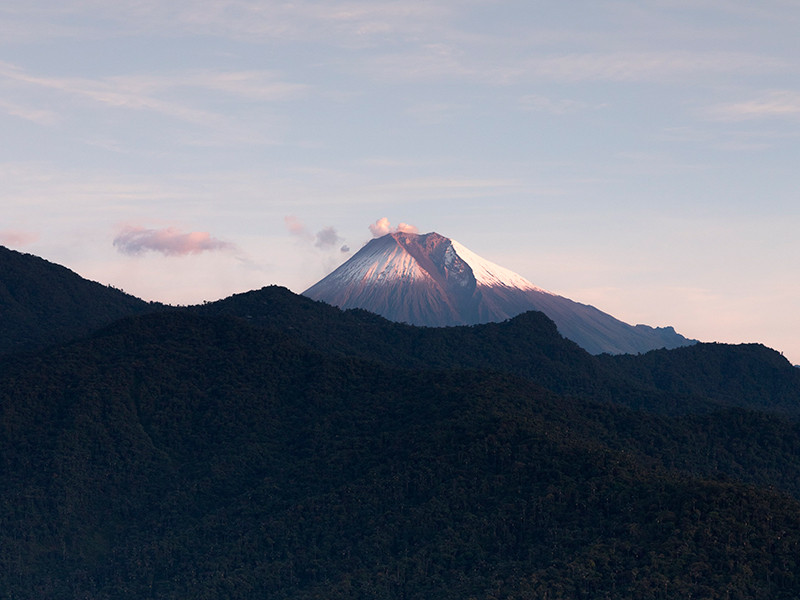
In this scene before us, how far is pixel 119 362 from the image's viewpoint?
152 meters

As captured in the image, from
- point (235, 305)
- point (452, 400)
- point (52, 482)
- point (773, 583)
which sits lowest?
point (773, 583)

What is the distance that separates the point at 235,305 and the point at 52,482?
2843 inches

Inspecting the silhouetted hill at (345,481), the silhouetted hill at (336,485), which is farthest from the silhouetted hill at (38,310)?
the silhouetted hill at (336,485)

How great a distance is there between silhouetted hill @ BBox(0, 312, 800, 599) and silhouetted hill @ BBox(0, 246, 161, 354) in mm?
21233

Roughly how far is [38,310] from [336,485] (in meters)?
91.5

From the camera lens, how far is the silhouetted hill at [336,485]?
9312cm

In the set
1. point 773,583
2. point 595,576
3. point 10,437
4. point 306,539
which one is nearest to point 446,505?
point 306,539

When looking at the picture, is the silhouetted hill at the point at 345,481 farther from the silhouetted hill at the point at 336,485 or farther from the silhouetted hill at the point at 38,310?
the silhouetted hill at the point at 38,310

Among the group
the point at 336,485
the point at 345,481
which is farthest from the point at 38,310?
the point at 345,481

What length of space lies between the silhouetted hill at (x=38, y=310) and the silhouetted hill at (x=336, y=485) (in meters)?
21.2

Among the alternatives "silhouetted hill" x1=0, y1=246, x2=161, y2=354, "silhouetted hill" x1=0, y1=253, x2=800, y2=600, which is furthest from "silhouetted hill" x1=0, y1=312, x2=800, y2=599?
"silhouetted hill" x1=0, y1=246, x2=161, y2=354

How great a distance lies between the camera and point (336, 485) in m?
123

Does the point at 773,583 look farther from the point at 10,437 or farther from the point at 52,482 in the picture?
the point at 10,437

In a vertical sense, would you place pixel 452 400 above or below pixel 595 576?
above
